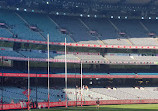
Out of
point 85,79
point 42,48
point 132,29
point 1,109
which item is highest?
point 132,29

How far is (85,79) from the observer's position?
8194 cm

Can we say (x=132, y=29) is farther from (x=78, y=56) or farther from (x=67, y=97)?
(x=67, y=97)

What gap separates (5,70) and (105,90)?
20.8 m

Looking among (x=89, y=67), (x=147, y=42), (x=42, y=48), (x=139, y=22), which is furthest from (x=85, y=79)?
(x=139, y=22)

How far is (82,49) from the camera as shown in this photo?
8538 cm

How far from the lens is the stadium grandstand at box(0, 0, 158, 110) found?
7431 centimetres

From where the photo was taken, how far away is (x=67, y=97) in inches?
2788

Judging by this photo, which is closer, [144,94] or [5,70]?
[5,70]

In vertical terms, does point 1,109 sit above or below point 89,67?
below

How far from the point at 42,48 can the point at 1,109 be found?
28.6 metres

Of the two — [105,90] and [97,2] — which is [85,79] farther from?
[97,2]

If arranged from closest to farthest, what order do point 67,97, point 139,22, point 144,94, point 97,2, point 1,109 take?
point 1,109, point 67,97, point 144,94, point 97,2, point 139,22

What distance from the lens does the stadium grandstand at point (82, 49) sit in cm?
7431

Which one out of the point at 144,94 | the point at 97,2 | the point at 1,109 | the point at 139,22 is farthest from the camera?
the point at 139,22
